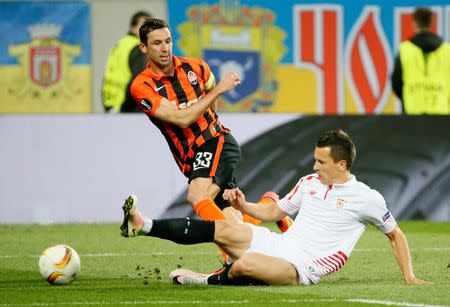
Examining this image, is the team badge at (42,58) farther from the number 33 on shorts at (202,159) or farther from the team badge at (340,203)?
the team badge at (340,203)

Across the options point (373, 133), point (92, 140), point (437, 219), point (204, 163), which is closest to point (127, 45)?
point (92, 140)

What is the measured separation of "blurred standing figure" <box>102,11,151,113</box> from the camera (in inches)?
582

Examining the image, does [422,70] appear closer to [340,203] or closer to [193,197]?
[193,197]

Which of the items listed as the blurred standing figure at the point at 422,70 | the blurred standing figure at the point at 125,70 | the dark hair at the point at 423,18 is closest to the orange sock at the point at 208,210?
the blurred standing figure at the point at 125,70

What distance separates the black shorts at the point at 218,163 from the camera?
30.4 feet

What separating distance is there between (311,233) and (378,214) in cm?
42

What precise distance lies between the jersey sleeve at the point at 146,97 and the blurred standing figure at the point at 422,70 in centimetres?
579

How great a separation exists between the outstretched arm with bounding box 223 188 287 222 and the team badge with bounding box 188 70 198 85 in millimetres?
1177

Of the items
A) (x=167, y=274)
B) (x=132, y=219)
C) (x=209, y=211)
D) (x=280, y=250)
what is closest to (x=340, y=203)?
(x=280, y=250)

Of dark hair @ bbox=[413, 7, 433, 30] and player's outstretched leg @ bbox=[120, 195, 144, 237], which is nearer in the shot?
player's outstretched leg @ bbox=[120, 195, 144, 237]

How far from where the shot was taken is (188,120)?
357 inches

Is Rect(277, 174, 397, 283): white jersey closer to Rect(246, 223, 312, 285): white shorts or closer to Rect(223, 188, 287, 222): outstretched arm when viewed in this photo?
Rect(246, 223, 312, 285): white shorts

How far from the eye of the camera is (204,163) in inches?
365

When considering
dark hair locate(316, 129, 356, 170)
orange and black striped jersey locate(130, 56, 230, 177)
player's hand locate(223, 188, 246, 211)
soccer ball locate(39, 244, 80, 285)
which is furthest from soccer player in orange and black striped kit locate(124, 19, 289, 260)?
soccer ball locate(39, 244, 80, 285)
